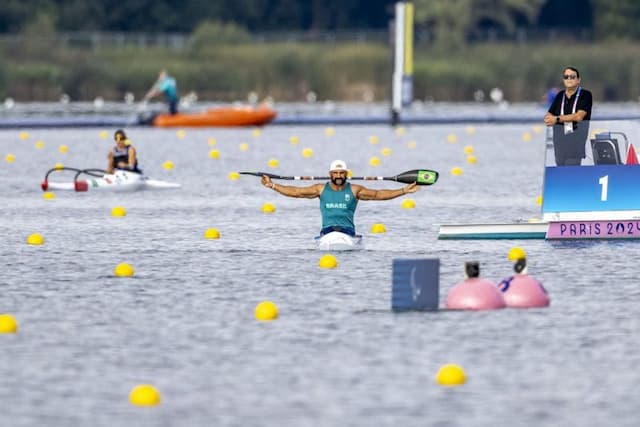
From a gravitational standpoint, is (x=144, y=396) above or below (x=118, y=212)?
below

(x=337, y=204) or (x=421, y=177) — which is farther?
(x=421, y=177)

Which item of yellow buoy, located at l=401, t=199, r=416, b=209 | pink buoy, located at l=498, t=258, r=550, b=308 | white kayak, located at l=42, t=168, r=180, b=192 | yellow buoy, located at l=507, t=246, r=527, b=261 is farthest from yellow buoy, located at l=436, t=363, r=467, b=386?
white kayak, located at l=42, t=168, r=180, b=192

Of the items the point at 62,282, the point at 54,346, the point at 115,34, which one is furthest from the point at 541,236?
the point at 115,34

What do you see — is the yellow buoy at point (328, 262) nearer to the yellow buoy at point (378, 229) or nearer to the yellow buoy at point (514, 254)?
the yellow buoy at point (514, 254)

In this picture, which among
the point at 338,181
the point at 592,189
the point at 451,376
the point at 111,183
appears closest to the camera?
the point at 451,376

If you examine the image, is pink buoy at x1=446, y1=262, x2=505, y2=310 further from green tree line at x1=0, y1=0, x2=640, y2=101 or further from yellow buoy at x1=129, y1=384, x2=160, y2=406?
green tree line at x1=0, y1=0, x2=640, y2=101

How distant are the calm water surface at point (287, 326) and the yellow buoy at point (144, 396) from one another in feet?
0.29

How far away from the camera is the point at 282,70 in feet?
238

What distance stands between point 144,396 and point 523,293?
4386 mm

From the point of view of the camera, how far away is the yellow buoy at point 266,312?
1363cm

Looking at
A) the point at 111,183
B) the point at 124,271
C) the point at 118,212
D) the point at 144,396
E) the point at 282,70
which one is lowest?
the point at 144,396

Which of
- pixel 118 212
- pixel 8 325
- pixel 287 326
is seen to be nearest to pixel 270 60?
pixel 118 212

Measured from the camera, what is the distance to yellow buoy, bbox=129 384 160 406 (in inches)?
412

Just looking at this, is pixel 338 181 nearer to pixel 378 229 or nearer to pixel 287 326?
pixel 378 229
